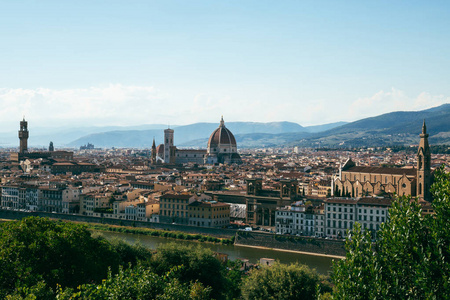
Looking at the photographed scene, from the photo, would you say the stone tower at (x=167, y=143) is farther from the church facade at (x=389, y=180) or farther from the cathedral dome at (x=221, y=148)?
the church facade at (x=389, y=180)

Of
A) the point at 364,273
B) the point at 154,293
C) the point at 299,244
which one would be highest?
the point at 364,273

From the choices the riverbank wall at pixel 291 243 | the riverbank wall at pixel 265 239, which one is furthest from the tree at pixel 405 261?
the riverbank wall at pixel 265 239

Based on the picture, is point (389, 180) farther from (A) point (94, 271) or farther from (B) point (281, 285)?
(A) point (94, 271)

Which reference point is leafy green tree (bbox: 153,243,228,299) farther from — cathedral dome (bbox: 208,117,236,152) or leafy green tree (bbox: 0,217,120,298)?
cathedral dome (bbox: 208,117,236,152)

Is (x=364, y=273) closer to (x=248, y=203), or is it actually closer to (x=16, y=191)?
(x=248, y=203)

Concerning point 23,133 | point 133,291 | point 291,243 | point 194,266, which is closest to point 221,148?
point 23,133

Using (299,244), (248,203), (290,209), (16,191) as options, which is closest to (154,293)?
(299,244)
